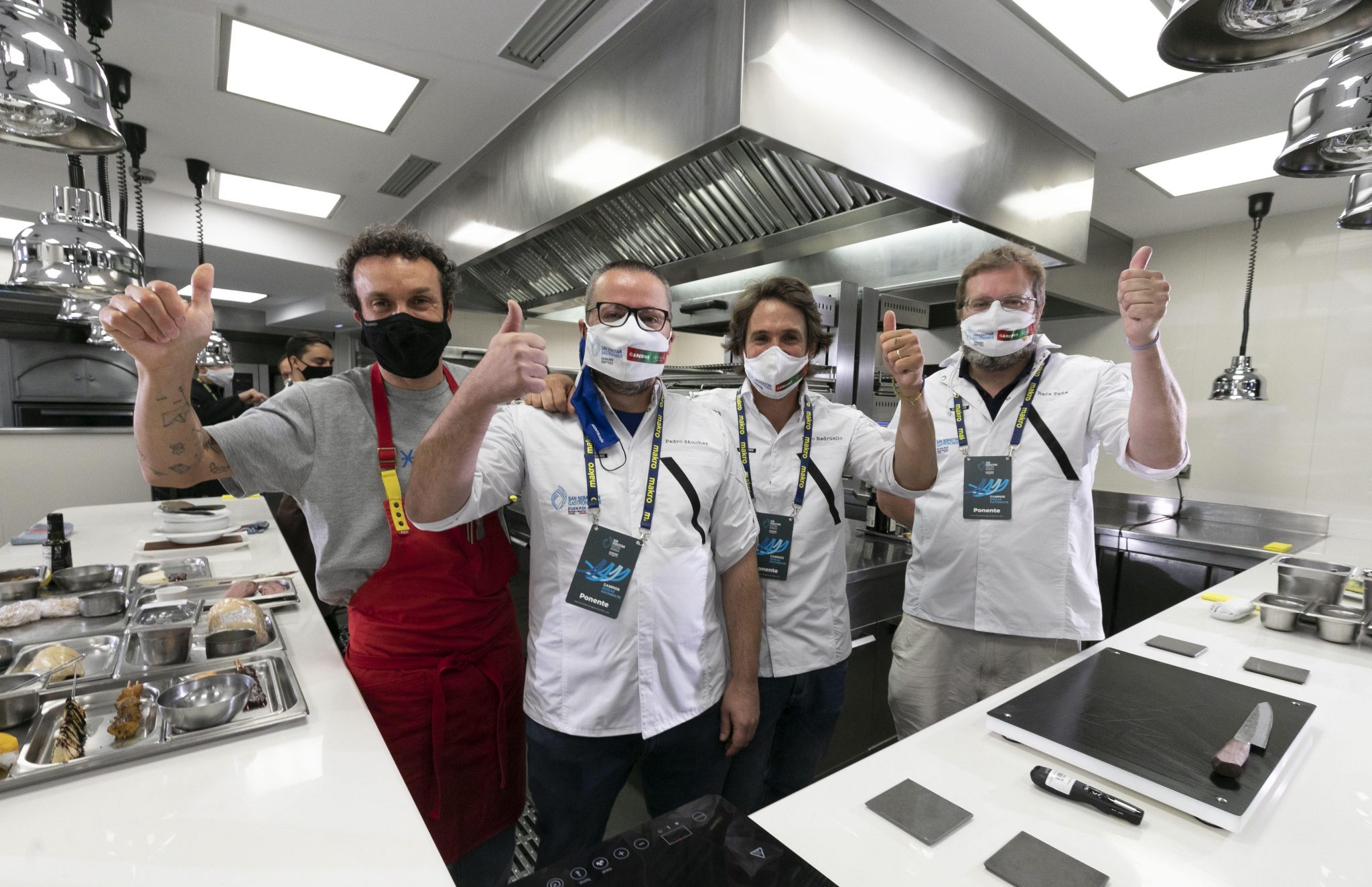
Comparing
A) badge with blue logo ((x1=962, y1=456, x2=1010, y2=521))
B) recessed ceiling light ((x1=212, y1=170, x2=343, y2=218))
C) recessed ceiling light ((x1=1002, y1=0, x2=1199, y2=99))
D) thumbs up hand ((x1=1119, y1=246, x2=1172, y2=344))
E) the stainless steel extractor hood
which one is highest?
recessed ceiling light ((x1=212, y1=170, x2=343, y2=218))

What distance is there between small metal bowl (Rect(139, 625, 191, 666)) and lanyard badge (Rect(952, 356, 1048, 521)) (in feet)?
6.69

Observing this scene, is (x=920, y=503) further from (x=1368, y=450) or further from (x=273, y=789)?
(x=1368, y=450)

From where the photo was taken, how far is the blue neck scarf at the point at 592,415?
4.68ft

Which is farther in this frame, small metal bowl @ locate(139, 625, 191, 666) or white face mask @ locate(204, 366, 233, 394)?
white face mask @ locate(204, 366, 233, 394)

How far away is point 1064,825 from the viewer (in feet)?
2.75

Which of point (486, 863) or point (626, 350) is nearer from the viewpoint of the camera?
point (626, 350)

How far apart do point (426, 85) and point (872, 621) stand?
3.16 m

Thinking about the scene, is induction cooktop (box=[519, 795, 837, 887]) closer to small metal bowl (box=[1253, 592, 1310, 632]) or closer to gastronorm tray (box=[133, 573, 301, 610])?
gastronorm tray (box=[133, 573, 301, 610])

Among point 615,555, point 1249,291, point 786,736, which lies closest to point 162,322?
point 615,555

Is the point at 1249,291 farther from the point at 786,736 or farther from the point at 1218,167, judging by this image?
the point at 786,736

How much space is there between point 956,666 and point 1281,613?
32.3 inches

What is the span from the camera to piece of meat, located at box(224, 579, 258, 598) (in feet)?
5.88

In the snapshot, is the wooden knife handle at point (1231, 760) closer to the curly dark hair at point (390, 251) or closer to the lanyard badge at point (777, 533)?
the lanyard badge at point (777, 533)

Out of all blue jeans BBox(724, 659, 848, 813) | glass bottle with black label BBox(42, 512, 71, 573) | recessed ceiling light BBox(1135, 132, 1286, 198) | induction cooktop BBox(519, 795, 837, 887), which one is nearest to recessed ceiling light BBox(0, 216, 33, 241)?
glass bottle with black label BBox(42, 512, 71, 573)
